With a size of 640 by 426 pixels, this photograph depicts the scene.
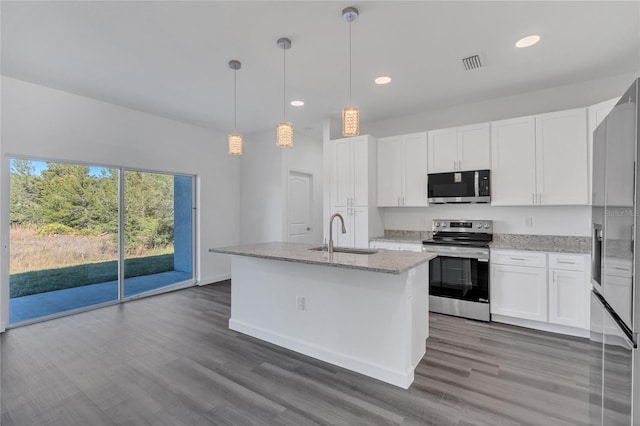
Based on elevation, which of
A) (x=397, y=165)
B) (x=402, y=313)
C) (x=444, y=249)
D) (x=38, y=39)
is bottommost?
(x=402, y=313)

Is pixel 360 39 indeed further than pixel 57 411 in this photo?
Yes

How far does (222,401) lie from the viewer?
211cm

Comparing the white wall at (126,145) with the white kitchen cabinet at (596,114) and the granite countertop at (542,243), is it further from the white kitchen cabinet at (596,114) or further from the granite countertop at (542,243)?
the white kitchen cabinet at (596,114)

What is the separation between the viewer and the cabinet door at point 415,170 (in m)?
4.28

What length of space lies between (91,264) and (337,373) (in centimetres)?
384

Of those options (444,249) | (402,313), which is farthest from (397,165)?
(402,313)

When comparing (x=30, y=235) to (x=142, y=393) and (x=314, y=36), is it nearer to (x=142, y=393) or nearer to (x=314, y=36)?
(x=142, y=393)

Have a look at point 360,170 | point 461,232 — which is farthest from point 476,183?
point 360,170

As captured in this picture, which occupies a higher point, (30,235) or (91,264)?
(30,235)

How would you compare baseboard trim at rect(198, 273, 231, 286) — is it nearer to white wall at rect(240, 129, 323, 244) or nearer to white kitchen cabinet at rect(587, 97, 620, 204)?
white wall at rect(240, 129, 323, 244)

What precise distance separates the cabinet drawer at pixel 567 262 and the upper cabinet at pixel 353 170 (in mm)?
2280

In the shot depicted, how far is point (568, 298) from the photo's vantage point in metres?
3.16

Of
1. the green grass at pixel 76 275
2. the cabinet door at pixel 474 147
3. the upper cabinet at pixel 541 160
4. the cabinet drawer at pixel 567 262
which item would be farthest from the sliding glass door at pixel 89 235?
the cabinet drawer at pixel 567 262

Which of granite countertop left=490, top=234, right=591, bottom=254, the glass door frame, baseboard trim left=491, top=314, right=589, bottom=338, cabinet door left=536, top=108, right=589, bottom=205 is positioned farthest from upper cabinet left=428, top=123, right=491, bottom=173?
the glass door frame
